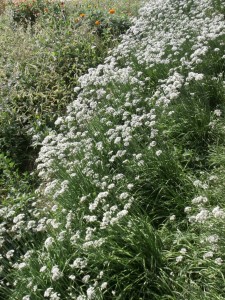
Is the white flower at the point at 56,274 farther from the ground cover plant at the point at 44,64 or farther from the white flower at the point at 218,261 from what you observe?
the ground cover plant at the point at 44,64

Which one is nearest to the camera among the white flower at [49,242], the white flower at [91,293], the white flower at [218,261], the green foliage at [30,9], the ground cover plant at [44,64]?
the white flower at [218,261]

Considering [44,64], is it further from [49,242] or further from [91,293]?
[91,293]

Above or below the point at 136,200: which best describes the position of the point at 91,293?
above

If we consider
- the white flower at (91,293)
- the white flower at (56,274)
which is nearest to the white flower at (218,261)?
the white flower at (91,293)

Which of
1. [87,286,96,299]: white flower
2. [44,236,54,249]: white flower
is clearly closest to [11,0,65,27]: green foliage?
[44,236,54,249]: white flower

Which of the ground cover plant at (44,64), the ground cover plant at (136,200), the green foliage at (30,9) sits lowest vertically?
the ground cover plant at (136,200)

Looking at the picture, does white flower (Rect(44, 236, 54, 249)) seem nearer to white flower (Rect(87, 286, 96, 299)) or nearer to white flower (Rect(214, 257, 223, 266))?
white flower (Rect(87, 286, 96, 299))

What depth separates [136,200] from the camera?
3.86 meters

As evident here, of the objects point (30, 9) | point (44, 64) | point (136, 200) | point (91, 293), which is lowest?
point (136, 200)

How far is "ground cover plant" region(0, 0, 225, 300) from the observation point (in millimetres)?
3209

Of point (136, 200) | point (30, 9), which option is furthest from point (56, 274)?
point (30, 9)

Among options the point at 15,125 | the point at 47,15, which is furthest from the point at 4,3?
the point at 15,125

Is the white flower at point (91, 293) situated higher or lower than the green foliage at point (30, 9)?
lower

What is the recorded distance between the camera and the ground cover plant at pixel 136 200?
10.5ft
